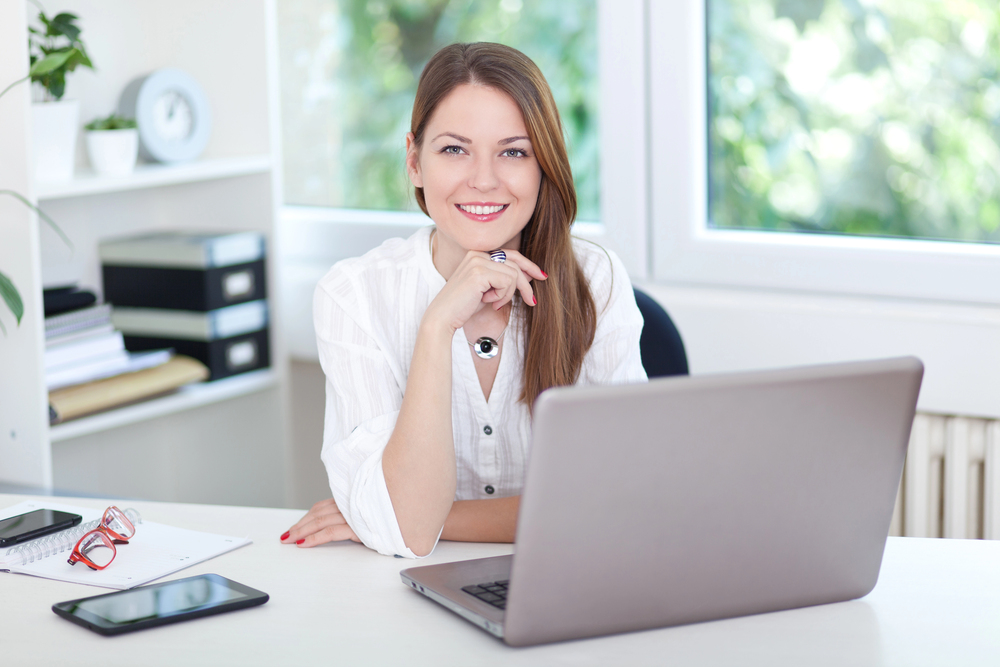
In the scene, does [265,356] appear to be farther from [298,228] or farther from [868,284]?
[868,284]

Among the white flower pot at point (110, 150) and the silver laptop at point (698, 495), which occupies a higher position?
the white flower pot at point (110, 150)

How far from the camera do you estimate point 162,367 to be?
2375 mm

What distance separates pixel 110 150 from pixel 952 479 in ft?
5.86

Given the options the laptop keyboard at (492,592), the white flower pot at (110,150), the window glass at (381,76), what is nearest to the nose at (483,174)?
the laptop keyboard at (492,592)

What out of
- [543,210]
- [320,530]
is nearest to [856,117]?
[543,210]

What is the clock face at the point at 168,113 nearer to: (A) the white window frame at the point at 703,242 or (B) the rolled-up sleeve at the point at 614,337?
(A) the white window frame at the point at 703,242

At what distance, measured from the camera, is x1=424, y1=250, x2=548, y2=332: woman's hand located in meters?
1.45

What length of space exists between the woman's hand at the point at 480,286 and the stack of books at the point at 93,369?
98 cm

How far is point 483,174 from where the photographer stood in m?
1.56

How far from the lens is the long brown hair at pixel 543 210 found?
155 cm

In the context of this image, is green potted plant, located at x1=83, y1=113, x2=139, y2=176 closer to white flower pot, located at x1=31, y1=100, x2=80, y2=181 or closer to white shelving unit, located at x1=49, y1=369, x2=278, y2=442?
white flower pot, located at x1=31, y1=100, x2=80, y2=181

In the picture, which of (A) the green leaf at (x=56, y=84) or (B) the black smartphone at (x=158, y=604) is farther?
(A) the green leaf at (x=56, y=84)

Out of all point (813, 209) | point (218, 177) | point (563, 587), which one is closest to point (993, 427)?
point (813, 209)

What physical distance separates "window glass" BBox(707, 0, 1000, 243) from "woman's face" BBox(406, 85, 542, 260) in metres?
0.84
